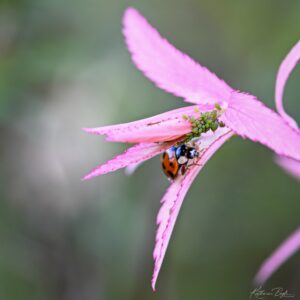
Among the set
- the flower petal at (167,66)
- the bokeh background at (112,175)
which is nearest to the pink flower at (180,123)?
the flower petal at (167,66)

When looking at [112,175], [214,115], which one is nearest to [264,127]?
[214,115]

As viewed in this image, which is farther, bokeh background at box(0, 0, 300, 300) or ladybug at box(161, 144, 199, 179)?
bokeh background at box(0, 0, 300, 300)

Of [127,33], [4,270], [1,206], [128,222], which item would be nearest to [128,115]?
[128,222]

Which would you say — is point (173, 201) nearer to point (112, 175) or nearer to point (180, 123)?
point (180, 123)

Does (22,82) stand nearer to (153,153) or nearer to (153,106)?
(153,106)

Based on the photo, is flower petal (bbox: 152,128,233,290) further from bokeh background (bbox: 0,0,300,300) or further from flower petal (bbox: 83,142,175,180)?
bokeh background (bbox: 0,0,300,300)

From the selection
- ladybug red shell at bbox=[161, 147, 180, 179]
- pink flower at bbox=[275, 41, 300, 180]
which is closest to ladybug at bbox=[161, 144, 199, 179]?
ladybug red shell at bbox=[161, 147, 180, 179]
